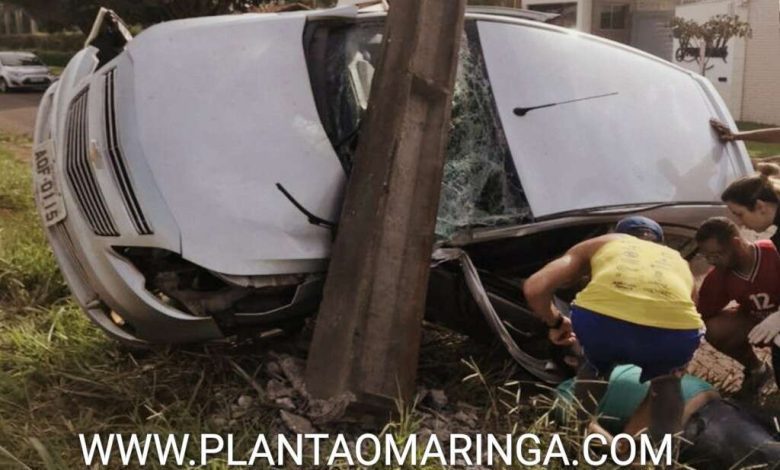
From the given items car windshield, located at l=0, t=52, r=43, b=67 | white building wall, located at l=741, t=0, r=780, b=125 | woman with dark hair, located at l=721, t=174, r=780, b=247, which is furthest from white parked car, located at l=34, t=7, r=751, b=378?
car windshield, located at l=0, t=52, r=43, b=67

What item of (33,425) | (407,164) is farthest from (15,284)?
(407,164)

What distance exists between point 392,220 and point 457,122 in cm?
76

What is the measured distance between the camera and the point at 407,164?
3.33 m

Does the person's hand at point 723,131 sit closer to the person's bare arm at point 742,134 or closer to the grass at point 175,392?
the person's bare arm at point 742,134

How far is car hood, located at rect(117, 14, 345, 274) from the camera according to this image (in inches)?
125

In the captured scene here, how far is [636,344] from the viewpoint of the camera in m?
2.95

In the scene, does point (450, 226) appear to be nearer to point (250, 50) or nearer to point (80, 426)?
point (250, 50)

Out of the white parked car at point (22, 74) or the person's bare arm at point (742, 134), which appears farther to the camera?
the white parked car at point (22, 74)

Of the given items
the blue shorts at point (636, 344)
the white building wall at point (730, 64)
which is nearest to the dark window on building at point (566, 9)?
the white building wall at point (730, 64)

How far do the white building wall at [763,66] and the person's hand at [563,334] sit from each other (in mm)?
16700

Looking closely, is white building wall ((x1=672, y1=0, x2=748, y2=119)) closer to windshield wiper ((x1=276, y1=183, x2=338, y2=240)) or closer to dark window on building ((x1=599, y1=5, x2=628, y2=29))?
dark window on building ((x1=599, y1=5, x2=628, y2=29))

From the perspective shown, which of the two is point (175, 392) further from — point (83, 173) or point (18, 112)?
point (18, 112)

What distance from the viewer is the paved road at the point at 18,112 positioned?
47.0ft

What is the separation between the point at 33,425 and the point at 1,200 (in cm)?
424
